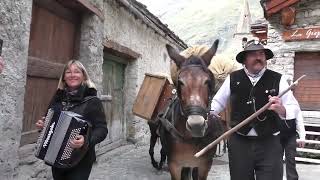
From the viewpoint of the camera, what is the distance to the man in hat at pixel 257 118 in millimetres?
3082

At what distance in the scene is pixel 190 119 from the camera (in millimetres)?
3125

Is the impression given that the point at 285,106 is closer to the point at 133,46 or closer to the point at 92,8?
the point at 92,8

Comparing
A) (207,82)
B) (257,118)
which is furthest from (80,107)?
(257,118)

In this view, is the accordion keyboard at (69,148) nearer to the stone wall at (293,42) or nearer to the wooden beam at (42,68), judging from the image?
the wooden beam at (42,68)

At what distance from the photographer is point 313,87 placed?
10.0 meters

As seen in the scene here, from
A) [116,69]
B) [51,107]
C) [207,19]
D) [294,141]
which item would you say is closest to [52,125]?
[51,107]

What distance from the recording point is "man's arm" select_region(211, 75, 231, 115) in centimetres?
342

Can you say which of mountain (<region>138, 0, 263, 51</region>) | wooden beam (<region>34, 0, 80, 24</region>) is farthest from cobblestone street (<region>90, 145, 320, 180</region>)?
mountain (<region>138, 0, 263, 51</region>)

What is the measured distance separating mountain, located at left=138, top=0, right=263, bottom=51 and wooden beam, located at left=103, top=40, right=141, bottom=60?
162ft

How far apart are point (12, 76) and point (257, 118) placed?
2478mm

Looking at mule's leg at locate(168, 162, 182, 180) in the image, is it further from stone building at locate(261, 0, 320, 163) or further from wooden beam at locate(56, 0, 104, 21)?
stone building at locate(261, 0, 320, 163)

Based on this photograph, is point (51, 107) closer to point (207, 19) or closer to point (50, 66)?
point (50, 66)

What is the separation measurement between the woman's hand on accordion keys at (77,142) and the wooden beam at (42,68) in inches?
80.4

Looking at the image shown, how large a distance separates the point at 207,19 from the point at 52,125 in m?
96.4
